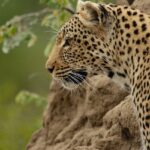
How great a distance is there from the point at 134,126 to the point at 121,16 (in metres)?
1.24

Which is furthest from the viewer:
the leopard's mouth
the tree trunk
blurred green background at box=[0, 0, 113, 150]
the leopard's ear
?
blurred green background at box=[0, 0, 113, 150]

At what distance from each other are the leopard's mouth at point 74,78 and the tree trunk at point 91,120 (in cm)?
62

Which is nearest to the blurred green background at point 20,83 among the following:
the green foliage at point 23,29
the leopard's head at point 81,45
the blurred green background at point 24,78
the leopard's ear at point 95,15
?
the blurred green background at point 24,78

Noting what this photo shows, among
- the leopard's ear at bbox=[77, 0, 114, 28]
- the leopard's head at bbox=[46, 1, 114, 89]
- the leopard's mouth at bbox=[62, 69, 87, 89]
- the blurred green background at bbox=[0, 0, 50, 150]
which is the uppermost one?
the leopard's ear at bbox=[77, 0, 114, 28]

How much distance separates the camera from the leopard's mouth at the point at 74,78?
399 inches

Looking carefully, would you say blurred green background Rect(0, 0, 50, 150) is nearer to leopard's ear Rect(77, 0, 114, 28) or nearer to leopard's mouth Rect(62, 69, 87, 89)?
leopard's mouth Rect(62, 69, 87, 89)

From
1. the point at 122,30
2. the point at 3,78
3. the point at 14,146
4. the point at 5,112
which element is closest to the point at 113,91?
the point at 122,30

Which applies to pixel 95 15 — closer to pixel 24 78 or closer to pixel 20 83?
pixel 20 83

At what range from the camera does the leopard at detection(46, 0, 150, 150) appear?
9508 millimetres

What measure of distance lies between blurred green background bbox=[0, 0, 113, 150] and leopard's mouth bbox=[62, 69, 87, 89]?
1.79 meters

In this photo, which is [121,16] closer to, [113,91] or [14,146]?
[113,91]

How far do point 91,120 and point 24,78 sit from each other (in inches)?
529

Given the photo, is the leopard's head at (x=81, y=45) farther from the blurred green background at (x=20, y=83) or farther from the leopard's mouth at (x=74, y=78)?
the blurred green background at (x=20, y=83)

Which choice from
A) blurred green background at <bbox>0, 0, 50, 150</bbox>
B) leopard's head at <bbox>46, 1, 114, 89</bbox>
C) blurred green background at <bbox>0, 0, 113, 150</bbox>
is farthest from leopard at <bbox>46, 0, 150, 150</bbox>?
blurred green background at <bbox>0, 0, 50, 150</bbox>
